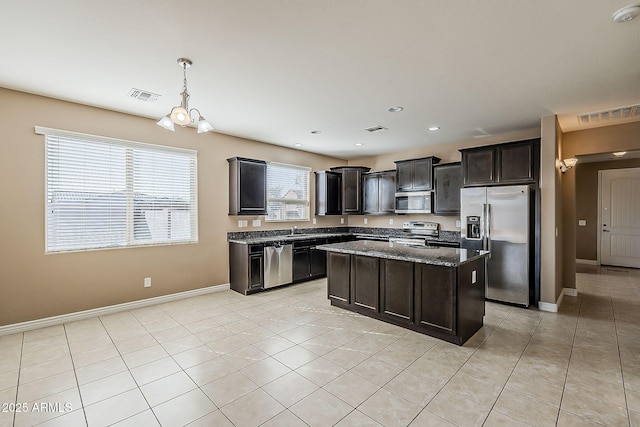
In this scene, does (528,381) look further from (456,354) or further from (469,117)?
(469,117)

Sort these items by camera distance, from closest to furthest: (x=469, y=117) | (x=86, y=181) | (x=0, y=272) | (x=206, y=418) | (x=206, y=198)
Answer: (x=206, y=418), (x=0, y=272), (x=86, y=181), (x=469, y=117), (x=206, y=198)

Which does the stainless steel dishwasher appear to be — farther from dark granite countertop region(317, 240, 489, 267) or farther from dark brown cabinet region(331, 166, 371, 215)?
dark brown cabinet region(331, 166, 371, 215)

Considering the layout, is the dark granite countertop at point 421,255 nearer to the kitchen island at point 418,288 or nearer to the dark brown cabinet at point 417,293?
the kitchen island at point 418,288

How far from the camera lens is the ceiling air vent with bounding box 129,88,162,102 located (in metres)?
3.36

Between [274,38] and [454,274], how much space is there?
9.09ft

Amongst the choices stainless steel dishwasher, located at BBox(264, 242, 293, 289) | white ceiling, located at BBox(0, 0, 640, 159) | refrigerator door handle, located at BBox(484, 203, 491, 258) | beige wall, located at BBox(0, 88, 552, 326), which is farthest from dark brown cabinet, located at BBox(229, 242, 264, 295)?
refrigerator door handle, located at BBox(484, 203, 491, 258)

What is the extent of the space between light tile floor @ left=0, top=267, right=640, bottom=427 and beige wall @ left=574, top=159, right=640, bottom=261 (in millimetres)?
4696

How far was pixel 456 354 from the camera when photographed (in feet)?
9.45

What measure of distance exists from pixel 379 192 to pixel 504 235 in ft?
9.26

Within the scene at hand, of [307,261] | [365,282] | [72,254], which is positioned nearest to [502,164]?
[365,282]

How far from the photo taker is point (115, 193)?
407 centimetres

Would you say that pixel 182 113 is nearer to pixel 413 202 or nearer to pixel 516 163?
pixel 516 163

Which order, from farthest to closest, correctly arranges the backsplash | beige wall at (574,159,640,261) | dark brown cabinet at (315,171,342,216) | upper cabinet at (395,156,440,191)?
beige wall at (574,159,640,261), dark brown cabinet at (315,171,342,216), upper cabinet at (395,156,440,191), the backsplash

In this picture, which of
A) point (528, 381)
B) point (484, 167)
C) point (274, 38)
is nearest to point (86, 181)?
point (274, 38)
